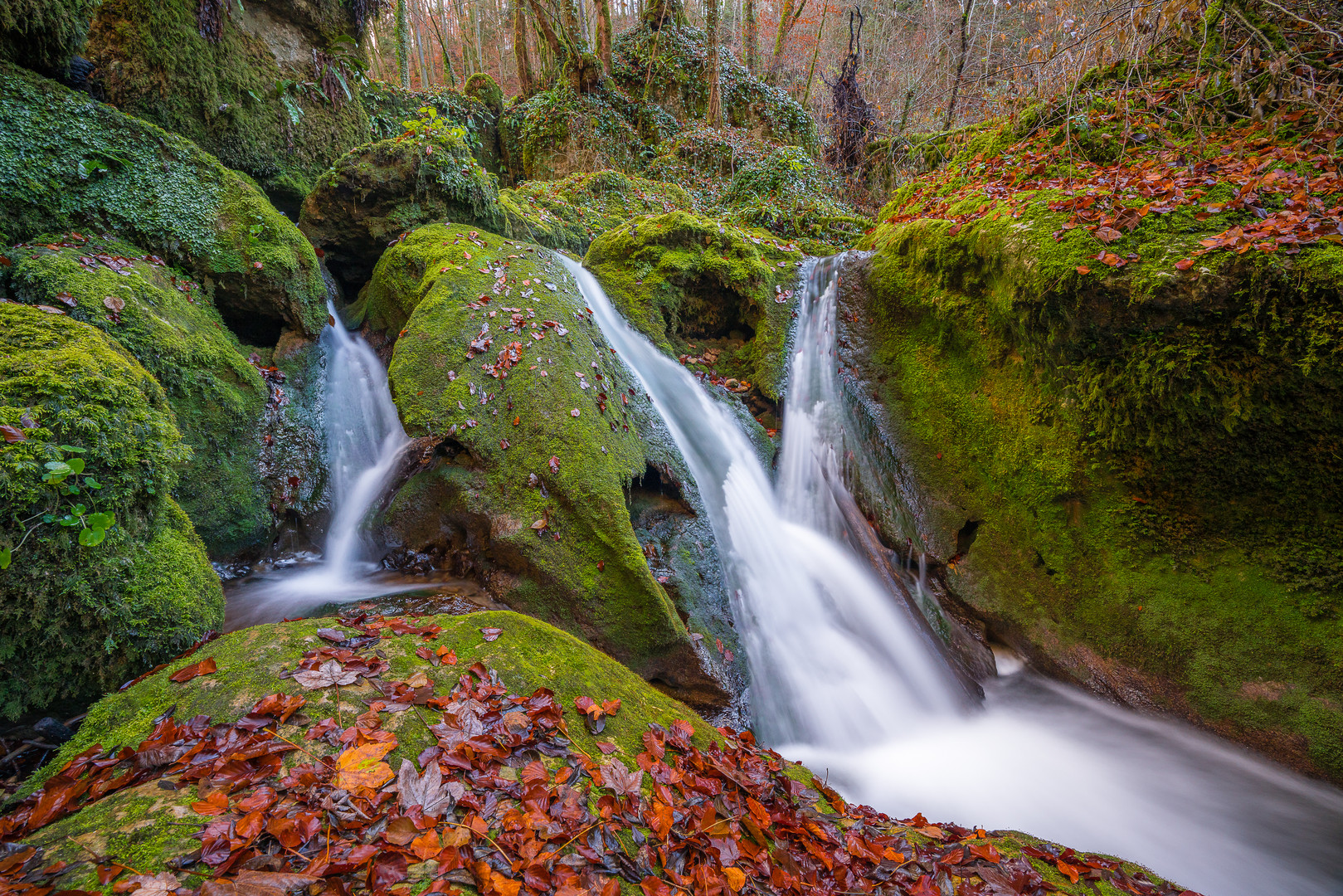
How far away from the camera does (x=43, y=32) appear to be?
199 inches

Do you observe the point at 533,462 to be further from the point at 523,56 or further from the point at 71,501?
the point at 523,56

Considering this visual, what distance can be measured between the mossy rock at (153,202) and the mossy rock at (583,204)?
141 inches

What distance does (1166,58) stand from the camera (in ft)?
18.6

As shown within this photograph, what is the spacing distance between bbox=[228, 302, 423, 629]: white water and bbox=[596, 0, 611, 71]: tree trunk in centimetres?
1174

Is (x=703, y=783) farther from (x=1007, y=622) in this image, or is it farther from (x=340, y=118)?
(x=340, y=118)

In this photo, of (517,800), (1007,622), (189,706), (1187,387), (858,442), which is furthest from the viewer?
(858,442)

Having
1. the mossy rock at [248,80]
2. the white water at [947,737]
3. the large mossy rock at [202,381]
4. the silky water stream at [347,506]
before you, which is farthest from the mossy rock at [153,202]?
the white water at [947,737]

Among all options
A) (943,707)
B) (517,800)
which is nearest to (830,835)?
(517,800)

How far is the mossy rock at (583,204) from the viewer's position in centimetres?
938

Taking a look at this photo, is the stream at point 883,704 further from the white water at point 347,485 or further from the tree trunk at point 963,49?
the tree trunk at point 963,49

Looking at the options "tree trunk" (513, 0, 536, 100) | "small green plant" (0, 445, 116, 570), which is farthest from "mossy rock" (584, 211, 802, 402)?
"tree trunk" (513, 0, 536, 100)

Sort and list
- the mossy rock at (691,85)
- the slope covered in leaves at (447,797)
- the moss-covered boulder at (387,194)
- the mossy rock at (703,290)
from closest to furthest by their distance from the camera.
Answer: the slope covered in leaves at (447,797)
the moss-covered boulder at (387,194)
the mossy rock at (703,290)
the mossy rock at (691,85)

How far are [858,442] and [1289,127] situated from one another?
4.44m

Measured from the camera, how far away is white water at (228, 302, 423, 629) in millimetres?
4223
